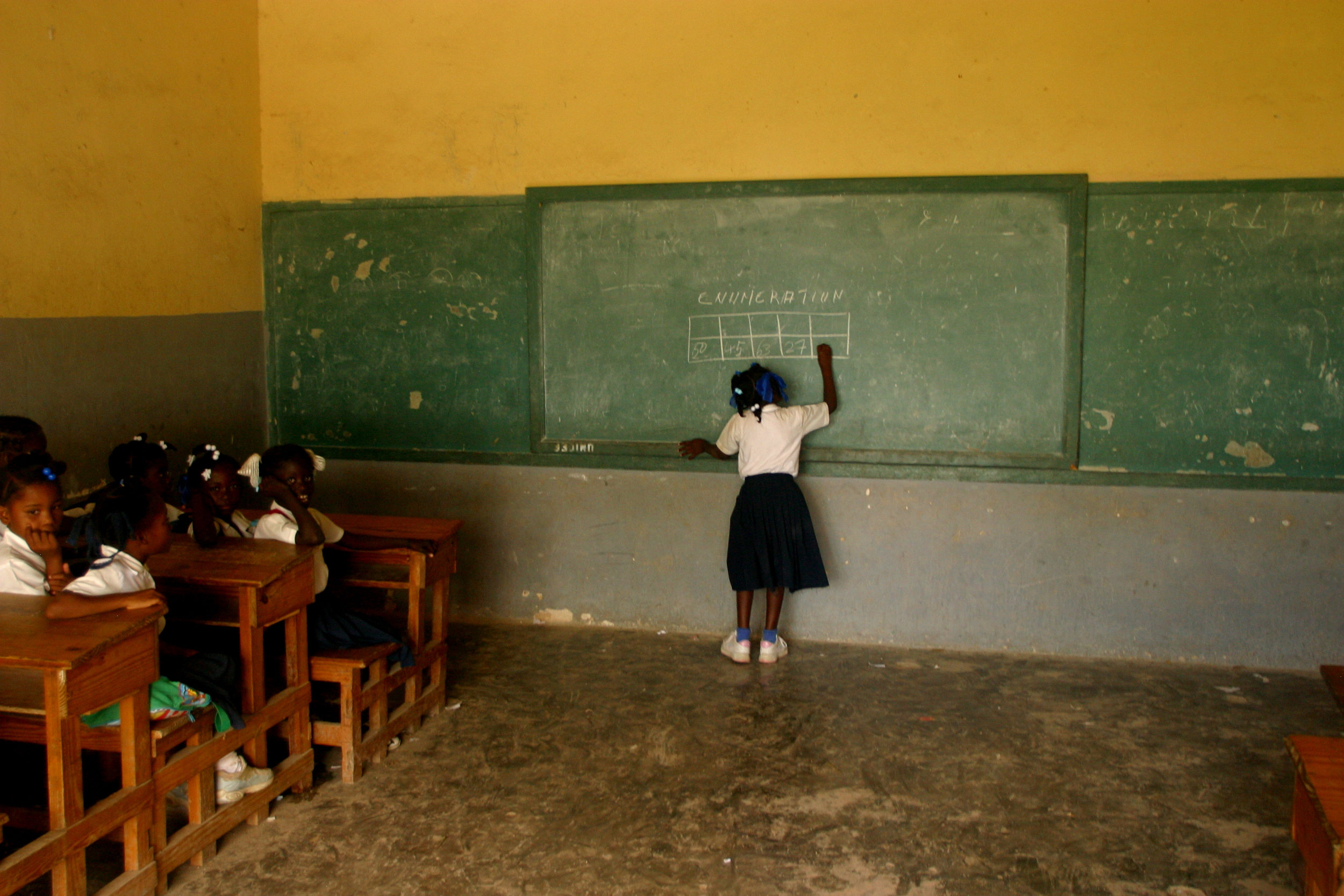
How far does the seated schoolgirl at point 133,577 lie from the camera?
2.37 meters

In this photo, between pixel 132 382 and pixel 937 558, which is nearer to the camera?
pixel 132 382

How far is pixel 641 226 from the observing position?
4.61 metres

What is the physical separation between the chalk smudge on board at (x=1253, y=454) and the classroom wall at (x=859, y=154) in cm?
13

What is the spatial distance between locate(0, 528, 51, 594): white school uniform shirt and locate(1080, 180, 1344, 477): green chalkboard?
390 cm

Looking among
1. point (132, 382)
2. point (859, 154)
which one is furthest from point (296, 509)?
point (859, 154)

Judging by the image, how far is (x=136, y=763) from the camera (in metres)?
2.40

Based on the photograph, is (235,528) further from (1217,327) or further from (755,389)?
(1217,327)

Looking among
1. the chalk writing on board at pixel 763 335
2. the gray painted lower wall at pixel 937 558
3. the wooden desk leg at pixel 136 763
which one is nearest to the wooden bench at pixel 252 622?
the wooden desk leg at pixel 136 763

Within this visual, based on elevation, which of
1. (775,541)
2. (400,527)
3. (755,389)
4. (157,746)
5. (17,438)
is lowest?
(157,746)

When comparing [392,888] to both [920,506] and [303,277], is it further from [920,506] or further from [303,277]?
[303,277]

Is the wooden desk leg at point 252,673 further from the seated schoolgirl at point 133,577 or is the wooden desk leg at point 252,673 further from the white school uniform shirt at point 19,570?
the white school uniform shirt at point 19,570

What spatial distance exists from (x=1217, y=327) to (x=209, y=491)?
395 centimetres

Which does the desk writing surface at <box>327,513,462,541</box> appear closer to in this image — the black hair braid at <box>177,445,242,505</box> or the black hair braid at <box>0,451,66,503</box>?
the black hair braid at <box>177,445,242,505</box>

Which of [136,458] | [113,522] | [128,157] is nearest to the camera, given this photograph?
[113,522]
